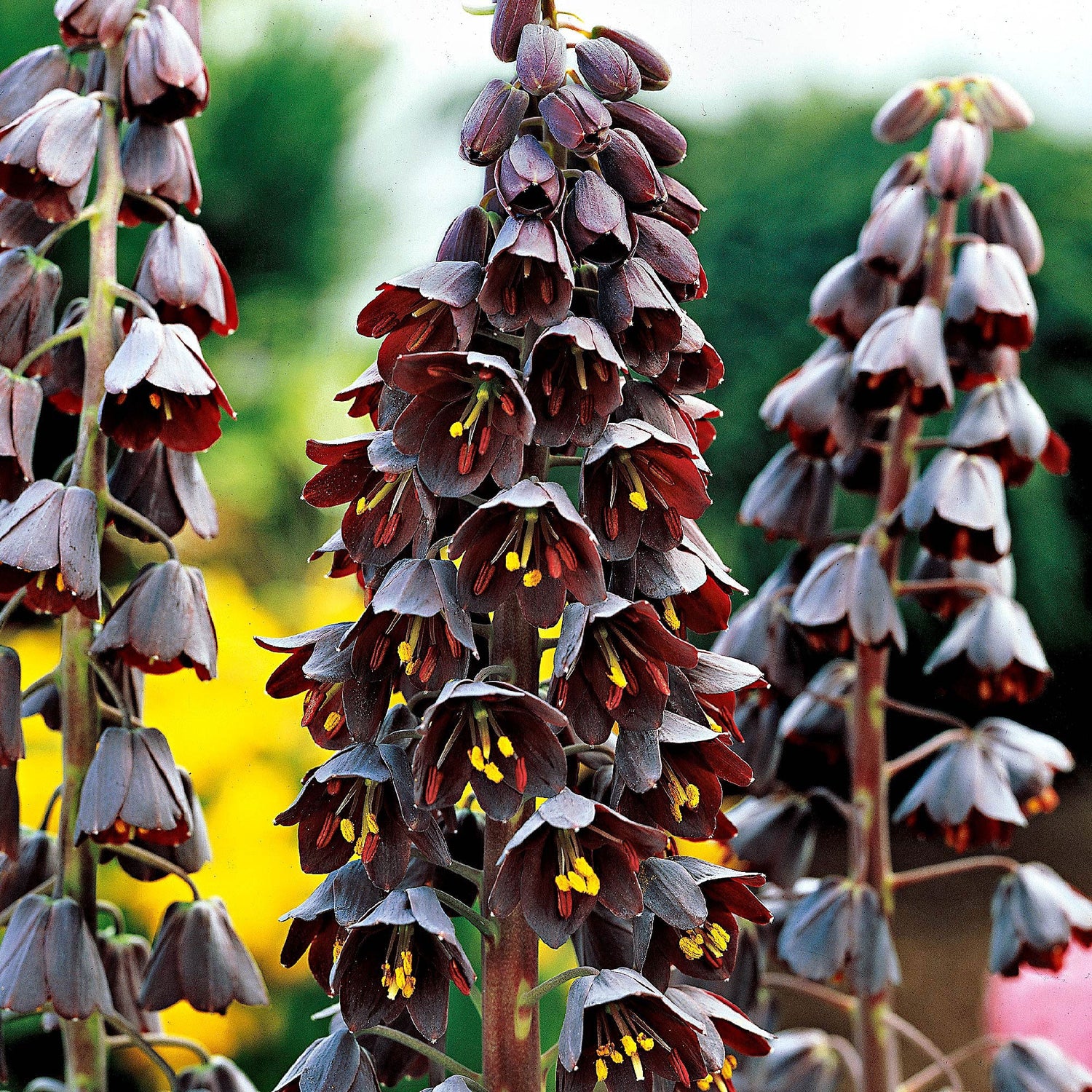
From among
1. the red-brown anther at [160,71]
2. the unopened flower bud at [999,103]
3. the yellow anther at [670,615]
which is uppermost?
the unopened flower bud at [999,103]

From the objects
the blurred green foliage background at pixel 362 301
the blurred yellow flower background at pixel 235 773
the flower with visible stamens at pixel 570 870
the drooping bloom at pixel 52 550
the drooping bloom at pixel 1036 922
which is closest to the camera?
the flower with visible stamens at pixel 570 870

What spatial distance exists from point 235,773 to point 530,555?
793 mm

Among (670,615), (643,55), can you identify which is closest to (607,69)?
(643,55)

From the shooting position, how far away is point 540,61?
54 centimetres

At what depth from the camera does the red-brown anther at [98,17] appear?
741 millimetres

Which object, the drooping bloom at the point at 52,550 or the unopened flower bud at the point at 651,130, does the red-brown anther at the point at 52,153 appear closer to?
the drooping bloom at the point at 52,550

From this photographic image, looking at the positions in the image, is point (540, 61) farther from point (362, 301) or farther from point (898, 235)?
point (362, 301)

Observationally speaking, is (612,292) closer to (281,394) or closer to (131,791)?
(131,791)

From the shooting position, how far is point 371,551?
0.55 metres

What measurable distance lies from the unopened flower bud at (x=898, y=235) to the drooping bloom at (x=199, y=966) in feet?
2.05

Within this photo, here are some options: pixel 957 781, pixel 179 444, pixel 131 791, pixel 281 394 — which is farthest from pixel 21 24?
pixel 957 781

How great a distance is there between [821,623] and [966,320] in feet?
0.79

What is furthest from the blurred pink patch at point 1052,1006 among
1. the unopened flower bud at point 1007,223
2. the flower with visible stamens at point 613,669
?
the flower with visible stamens at point 613,669

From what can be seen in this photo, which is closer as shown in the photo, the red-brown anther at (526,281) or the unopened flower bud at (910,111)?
the red-brown anther at (526,281)
